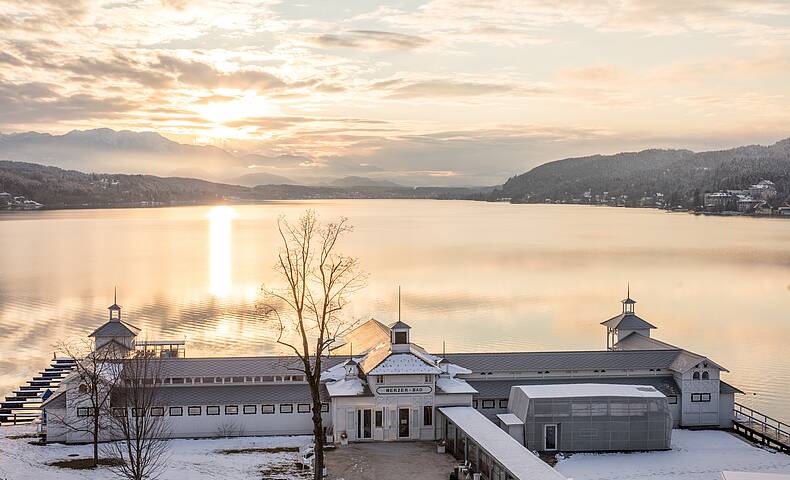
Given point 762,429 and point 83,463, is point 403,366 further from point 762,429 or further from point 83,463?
point 762,429

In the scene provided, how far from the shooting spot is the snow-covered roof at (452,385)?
2964 centimetres

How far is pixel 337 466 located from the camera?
25828 mm

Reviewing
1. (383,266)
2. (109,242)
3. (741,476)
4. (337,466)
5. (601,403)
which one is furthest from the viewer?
(109,242)

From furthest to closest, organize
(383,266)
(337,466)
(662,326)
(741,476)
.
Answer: (383,266) < (662,326) < (337,466) < (741,476)

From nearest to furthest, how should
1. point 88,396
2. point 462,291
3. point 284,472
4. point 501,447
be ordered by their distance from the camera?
1. point 501,447
2. point 284,472
3. point 88,396
4. point 462,291

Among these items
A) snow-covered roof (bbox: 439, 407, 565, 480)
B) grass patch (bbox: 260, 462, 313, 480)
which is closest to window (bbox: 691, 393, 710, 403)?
snow-covered roof (bbox: 439, 407, 565, 480)

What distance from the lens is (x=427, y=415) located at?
1155 inches

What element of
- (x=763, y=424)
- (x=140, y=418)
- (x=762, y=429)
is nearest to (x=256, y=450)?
(x=140, y=418)

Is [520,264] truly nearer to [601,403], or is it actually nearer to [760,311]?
[760,311]

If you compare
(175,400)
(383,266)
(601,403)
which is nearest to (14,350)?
(175,400)

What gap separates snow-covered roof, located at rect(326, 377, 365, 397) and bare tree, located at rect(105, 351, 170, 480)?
6074 mm

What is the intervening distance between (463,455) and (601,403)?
571 centimetres

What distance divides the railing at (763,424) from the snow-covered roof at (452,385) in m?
10.9

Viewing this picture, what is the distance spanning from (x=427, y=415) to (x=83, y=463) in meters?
11.8
